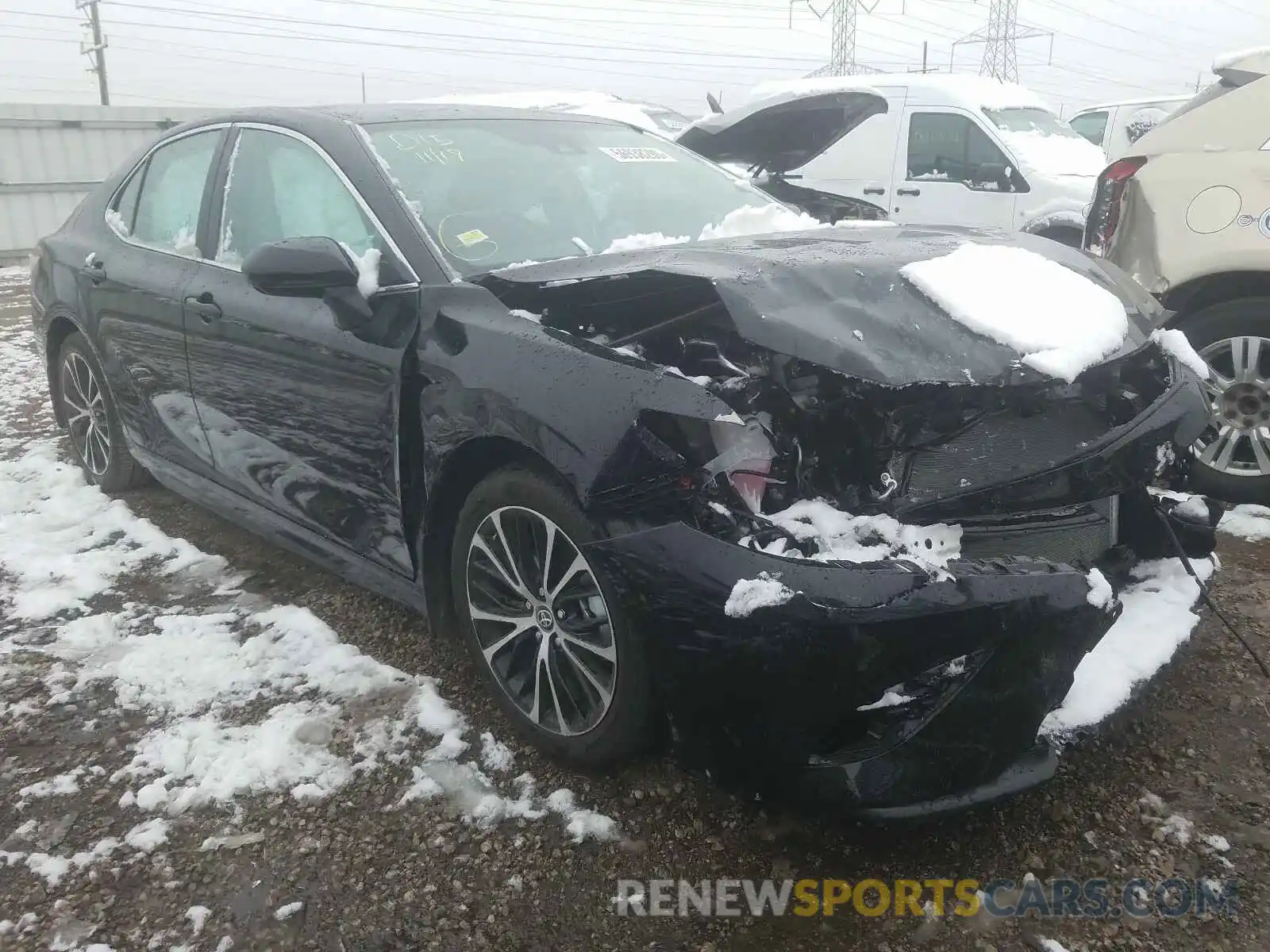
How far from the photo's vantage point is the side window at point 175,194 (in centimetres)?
354

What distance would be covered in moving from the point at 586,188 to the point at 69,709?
7.32 ft

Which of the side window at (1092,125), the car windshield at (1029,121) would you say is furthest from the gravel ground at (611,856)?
the side window at (1092,125)

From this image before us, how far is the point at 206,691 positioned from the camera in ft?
9.38

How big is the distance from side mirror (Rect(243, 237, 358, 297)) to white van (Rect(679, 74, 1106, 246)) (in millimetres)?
5840

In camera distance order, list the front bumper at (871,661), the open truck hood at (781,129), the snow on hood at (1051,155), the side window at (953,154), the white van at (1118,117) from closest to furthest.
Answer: the front bumper at (871,661), the open truck hood at (781,129), the snow on hood at (1051,155), the side window at (953,154), the white van at (1118,117)

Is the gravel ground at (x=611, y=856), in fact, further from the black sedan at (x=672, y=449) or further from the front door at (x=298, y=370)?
the front door at (x=298, y=370)

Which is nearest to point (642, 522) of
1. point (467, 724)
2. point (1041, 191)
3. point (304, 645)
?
point (467, 724)

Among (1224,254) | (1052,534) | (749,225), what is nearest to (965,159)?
(1224,254)

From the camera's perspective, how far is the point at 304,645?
3100mm

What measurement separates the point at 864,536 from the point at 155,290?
291cm

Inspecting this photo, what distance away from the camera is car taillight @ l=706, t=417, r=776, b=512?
1.98 meters

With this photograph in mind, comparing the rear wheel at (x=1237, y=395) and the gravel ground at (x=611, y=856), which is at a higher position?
the rear wheel at (x=1237, y=395)

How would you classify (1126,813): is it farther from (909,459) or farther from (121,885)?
(121,885)

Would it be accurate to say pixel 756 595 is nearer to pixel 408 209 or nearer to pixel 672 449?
pixel 672 449
